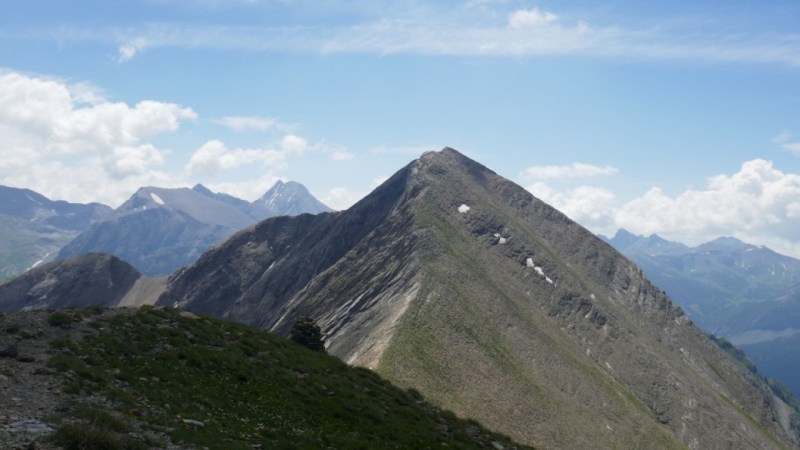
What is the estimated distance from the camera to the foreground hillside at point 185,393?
24.6 m

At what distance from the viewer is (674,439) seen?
392 ft

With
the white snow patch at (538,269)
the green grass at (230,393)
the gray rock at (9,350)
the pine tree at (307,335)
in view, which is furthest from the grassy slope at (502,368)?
the gray rock at (9,350)

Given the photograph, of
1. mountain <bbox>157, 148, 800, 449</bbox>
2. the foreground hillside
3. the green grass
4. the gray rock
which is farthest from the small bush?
mountain <bbox>157, 148, 800, 449</bbox>

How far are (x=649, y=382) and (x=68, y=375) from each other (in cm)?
13994

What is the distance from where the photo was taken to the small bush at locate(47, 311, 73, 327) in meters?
35.1

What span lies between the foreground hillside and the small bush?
68mm

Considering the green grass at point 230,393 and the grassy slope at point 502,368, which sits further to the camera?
the grassy slope at point 502,368

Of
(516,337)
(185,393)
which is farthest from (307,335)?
(516,337)

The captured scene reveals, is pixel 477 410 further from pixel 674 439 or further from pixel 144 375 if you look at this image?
pixel 144 375

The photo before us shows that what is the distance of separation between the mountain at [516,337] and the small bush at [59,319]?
62954 millimetres

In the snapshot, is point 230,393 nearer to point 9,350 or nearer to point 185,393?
point 185,393

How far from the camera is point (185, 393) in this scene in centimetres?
3158

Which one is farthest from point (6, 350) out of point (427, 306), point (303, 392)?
point (427, 306)

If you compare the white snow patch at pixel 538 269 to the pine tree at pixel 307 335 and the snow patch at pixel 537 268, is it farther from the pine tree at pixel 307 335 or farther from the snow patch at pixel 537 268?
the pine tree at pixel 307 335
